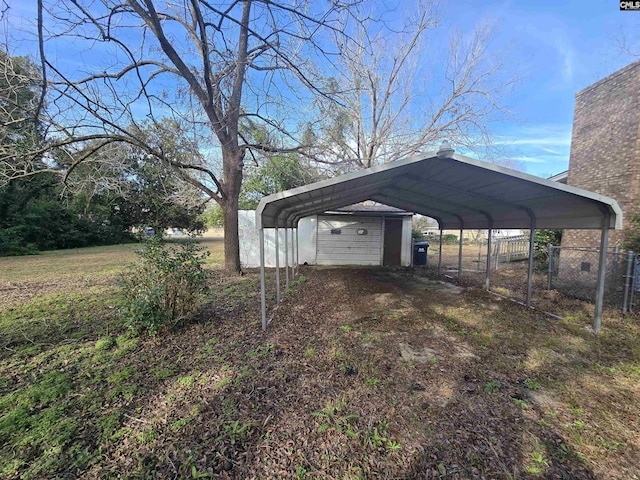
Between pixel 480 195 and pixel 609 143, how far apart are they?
4.96 meters

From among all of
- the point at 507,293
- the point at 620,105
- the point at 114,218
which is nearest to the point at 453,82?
the point at 620,105

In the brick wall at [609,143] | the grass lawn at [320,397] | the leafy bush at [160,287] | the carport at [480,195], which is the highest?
the brick wall at [609,143]

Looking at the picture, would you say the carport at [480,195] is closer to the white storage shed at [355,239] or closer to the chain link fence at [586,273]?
the chain link fence at [586,273]

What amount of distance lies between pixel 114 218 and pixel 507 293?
26.9m

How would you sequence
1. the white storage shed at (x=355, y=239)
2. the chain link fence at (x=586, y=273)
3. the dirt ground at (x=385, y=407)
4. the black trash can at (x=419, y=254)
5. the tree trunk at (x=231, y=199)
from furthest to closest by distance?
the black trash can at (x=419, y=254) → the white storage shed at (x=355, y=239) → the tree trunk at (x=231, y=199) → the chain link fence at (x=586, y=273) → the dirt ground at (x=385, y=407)

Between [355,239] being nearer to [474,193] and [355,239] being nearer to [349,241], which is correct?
[349,241]

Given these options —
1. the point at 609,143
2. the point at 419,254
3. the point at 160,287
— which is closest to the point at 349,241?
the point at 419,254

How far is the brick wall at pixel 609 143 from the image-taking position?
22.9 ft

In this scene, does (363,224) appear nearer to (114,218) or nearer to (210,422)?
(210,422)

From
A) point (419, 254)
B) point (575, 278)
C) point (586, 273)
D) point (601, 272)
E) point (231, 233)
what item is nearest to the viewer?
point (601, 272)

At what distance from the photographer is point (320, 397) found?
2.79m

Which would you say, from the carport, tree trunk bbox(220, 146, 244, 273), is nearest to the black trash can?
the carport

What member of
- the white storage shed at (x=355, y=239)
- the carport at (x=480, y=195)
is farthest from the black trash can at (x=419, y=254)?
the carport at (x=480, y=195)

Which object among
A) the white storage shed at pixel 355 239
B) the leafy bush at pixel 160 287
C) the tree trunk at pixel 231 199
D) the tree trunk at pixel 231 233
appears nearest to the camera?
the leafy bush at pixel 160 287
